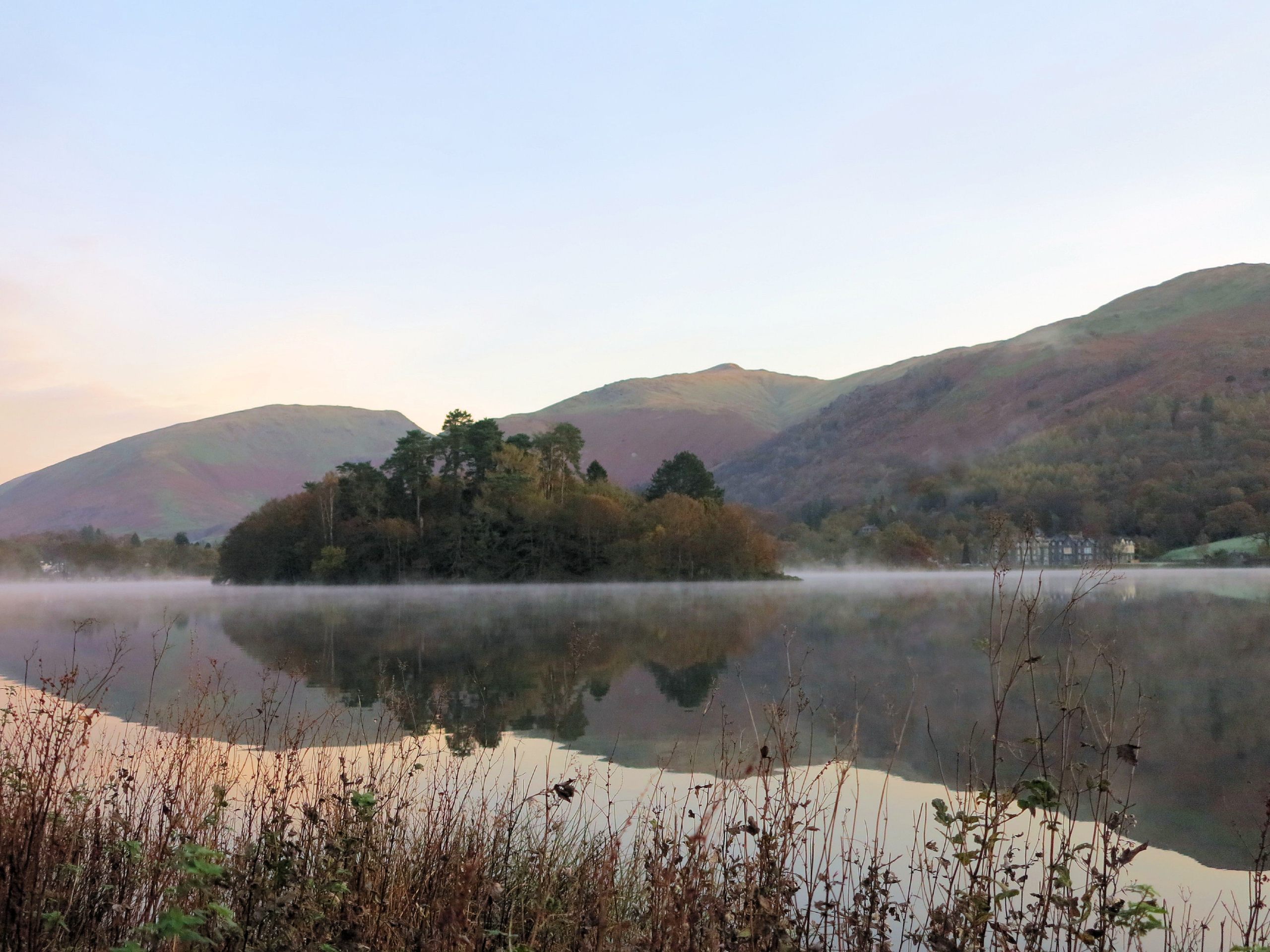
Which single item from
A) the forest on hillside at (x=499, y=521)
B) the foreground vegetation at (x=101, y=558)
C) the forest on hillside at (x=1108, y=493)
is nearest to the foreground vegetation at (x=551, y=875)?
the forest on hillside at (x=499, y=521)

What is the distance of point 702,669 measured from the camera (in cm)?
2416

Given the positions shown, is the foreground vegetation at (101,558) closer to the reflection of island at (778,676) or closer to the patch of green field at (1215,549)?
the reflection of island at (778,676)

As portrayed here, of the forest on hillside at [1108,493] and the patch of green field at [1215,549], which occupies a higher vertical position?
the forest on hillside at [1108,493]

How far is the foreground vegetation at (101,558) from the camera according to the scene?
145 m

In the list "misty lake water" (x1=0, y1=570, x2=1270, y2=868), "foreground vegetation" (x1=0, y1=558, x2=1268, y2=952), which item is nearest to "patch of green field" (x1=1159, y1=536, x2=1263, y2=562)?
"misty lake water" (x1=0, y1=570, x2=1270, y2=868)

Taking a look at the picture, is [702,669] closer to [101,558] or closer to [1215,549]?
[1215,549]

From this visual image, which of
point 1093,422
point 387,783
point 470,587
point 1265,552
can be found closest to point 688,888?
point 387,783

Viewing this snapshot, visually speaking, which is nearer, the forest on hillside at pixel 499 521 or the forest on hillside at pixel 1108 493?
the forest on hillside at pixel 499 521

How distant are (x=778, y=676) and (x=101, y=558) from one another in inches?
5762

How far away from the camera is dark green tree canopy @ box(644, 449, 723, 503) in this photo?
87.9 meters

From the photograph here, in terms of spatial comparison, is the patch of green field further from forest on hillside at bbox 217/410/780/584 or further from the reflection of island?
the reflection of island

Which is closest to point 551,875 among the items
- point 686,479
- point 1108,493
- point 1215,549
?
point 686,479

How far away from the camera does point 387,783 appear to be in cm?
930

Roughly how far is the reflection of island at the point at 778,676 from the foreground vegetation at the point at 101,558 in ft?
369
